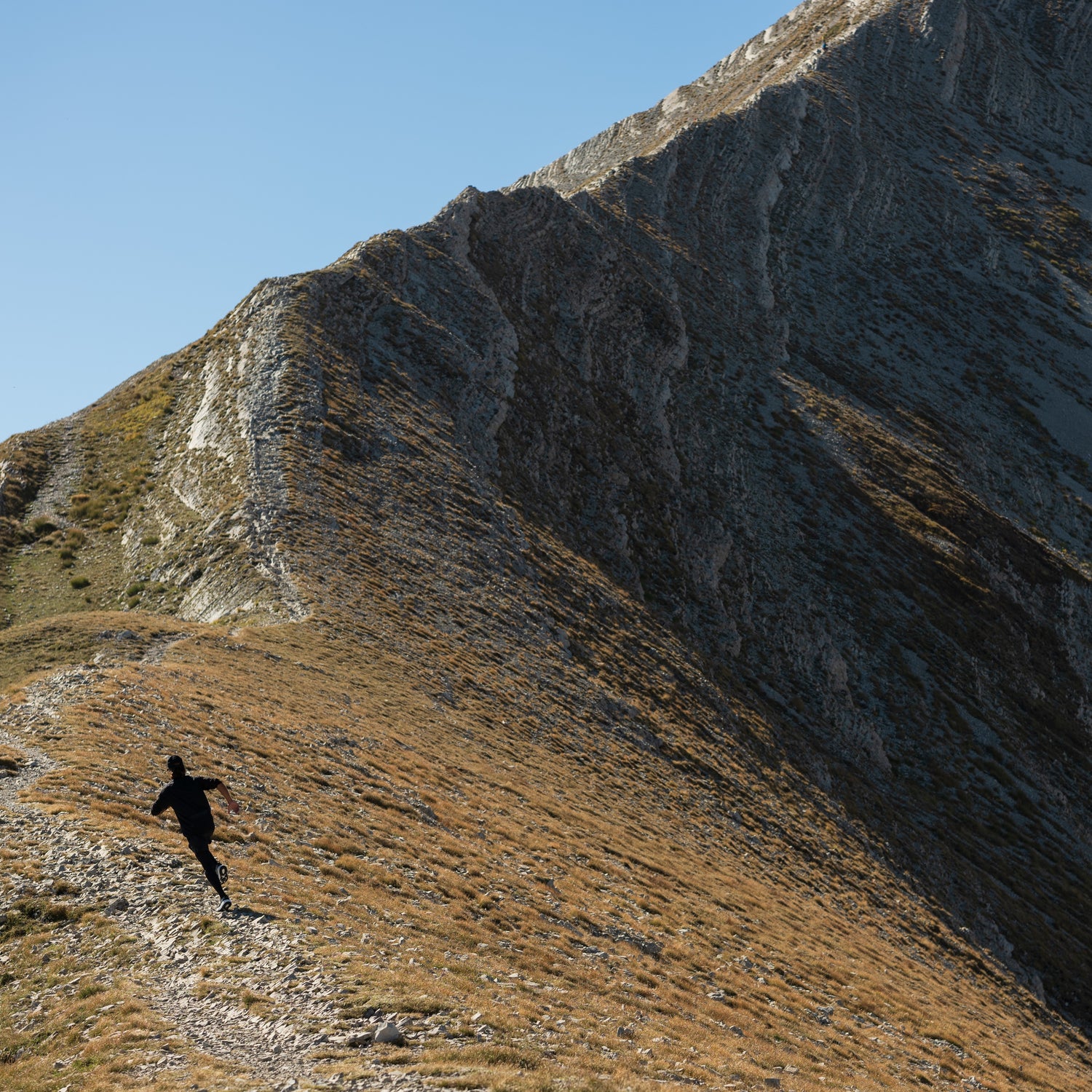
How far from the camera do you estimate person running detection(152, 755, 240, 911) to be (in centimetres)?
1521

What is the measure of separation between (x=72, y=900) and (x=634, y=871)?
1581 cm

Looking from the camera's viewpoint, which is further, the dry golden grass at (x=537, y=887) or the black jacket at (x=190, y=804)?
the black jacket at (x=190, y=804)

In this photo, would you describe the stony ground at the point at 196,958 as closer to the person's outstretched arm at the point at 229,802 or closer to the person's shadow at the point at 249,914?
the person's shadow at the point at 249,914

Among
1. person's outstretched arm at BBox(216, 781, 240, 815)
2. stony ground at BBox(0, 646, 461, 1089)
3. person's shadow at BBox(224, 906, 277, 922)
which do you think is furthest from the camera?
person's outstretched arm at BBox(216, 781, 240, 815)

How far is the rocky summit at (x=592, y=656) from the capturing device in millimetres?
14953

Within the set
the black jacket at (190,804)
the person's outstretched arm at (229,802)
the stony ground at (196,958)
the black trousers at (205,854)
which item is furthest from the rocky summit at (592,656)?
the person's outstretched arm at (229,802)

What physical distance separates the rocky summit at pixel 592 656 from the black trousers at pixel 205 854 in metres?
0.45

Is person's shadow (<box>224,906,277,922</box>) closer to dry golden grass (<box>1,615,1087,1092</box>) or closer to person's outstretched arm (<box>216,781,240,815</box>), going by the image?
dry golden grass (<box>1,615,1087,1092</box>)

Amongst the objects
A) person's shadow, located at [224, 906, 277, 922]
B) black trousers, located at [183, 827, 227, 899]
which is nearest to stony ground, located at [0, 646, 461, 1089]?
person's shadow, located at [224, 906, 277, 922]

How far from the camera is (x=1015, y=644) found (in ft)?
201

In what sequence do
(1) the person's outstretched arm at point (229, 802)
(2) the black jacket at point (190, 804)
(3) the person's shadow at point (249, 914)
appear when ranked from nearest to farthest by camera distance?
(3) the person's shadow at point (249, 914) < (2) the black jacket at point (190, 804) < (1) the person's outstretched arm at point (229, 802)

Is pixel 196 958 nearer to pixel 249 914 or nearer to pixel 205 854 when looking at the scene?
pixel 249 914

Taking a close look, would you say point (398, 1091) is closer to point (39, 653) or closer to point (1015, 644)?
point (39, 653)

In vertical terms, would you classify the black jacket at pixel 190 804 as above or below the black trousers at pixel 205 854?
above
